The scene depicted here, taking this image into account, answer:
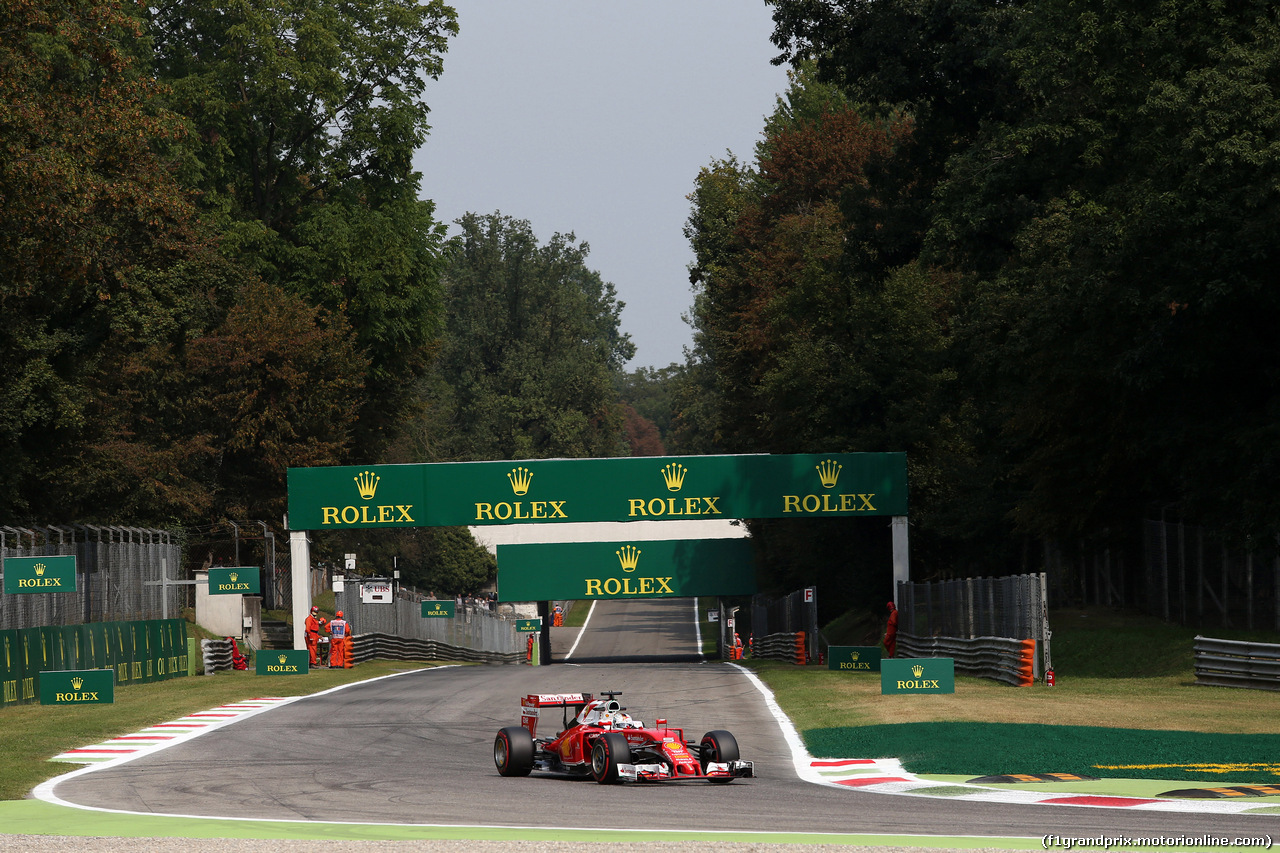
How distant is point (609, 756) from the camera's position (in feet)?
44.0

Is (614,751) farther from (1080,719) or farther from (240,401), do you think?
(240,401)

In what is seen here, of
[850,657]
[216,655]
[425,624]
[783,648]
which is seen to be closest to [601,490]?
[783,648]

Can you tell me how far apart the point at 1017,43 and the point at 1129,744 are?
74.2 ft

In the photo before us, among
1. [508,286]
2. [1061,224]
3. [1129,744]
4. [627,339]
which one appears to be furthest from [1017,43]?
[627,339]

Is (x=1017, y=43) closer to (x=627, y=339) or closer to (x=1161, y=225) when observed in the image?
(x=1161, y=225)

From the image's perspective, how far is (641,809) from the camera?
12023 millimetres

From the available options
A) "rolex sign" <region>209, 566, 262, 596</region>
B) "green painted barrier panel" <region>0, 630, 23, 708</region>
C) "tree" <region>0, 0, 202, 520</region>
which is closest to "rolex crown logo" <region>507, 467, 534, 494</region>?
"rolex sign" <region>209, 566, 262, 596</region>

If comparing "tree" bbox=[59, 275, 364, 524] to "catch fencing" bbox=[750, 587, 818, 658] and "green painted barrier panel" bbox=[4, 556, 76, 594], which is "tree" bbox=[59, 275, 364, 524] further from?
"green painted barrier panel" bbox=[4, 556, 76, 594]

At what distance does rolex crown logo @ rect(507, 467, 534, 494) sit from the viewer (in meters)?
41.3

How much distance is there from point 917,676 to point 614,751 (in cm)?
1187

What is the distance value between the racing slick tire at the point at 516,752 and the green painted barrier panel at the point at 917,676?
10661mm

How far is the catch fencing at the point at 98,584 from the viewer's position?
2748 cm

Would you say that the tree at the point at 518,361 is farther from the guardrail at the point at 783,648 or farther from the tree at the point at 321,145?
the guardrail at the point at 783,648

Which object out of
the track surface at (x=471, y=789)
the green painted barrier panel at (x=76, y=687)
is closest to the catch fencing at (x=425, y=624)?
the green painted barrier panel at (x=76, y=687)
